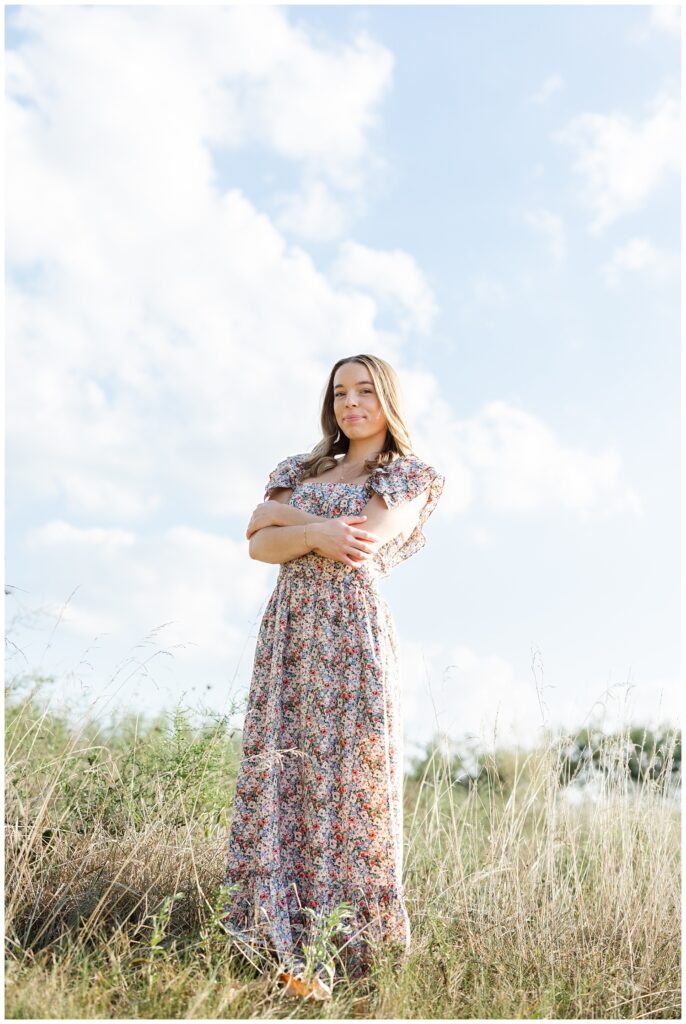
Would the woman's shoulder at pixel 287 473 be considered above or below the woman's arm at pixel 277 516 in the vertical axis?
above

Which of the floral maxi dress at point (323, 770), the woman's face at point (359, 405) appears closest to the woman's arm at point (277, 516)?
the floral maxi dress at point (323, 770)

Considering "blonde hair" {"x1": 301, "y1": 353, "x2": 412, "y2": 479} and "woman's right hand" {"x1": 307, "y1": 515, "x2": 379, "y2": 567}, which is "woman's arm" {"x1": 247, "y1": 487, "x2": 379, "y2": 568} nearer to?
"woman's right hand" {"x1": 307, "y1": 515, "x2": 379, "y2": 567}

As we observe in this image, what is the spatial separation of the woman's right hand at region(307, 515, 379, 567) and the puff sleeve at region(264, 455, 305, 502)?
43 cm

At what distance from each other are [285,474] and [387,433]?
1.43 feet

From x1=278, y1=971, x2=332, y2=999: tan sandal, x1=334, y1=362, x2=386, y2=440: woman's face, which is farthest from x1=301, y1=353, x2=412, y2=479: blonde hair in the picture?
x1=278, y1=971, x2=332, y2=999: tan sandal

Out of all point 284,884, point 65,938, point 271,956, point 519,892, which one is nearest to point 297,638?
point 284,884

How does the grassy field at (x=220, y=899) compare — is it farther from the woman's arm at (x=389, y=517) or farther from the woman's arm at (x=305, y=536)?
the woman's arm at (x=389, y=517)

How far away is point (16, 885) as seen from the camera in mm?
3424

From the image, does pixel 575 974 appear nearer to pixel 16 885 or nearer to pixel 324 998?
pixel 324 998

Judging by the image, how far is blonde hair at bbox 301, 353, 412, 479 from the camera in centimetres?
362

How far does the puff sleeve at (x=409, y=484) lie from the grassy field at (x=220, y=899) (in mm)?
1315

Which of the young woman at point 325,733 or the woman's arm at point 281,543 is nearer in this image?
the young woman at point 325,733

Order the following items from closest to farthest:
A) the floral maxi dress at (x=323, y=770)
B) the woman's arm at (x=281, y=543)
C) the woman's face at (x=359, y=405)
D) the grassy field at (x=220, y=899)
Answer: the grassy field at (x=220, y=899), the floral maxi dress at (x=323, y=770), the woman's arm at (x=281, y=543), the woman's face at (x=359, y=405)

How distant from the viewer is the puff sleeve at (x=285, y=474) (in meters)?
3.70
